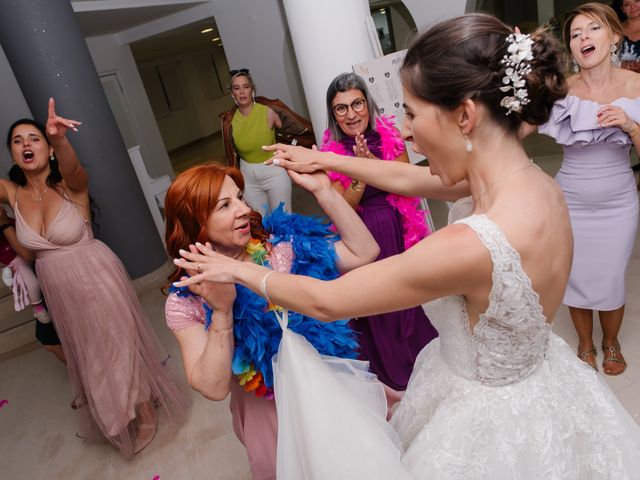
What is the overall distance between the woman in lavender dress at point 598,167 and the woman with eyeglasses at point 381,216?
0.79 m

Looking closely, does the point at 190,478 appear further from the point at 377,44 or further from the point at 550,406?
the point at 377,44

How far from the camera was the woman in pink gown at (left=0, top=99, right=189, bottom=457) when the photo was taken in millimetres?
2533

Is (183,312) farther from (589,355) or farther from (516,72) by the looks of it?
(589,355)

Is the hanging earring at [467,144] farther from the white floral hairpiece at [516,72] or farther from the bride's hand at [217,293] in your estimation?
the bride's hand at [217,293]

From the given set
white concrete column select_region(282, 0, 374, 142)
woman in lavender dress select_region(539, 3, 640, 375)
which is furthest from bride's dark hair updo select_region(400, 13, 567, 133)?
white concrete column select_region(282, 0, 374, 142)

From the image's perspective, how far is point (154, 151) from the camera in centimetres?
860

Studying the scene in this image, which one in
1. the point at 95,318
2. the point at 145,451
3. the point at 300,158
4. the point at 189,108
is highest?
the point at 189,108

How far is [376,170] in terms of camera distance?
1.66 meters

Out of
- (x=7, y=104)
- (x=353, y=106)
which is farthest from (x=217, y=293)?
(x=7, y=104)

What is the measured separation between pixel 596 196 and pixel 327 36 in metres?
2.07

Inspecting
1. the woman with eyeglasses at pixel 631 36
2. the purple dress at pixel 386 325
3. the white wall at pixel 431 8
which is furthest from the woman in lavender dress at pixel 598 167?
the white wall at pixel 431 8

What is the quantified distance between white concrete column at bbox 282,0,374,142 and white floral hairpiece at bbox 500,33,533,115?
8.71 ft

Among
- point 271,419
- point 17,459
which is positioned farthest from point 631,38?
point 17,459

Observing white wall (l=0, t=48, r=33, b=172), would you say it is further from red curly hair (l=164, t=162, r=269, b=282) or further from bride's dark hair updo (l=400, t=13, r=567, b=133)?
bride's dark hair updo (l=400, t=13, r=567, b=133)
